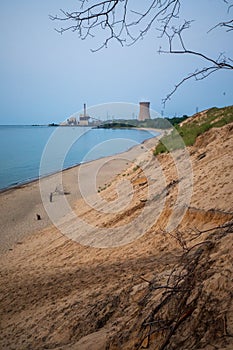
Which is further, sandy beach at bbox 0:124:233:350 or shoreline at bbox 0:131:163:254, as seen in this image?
shoreline at bbox 0:131:163:254

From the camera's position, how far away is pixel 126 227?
9422 millimetres

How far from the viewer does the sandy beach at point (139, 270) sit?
3576 mm

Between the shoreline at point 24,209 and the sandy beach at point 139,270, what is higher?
the sandy beach at point 139,270

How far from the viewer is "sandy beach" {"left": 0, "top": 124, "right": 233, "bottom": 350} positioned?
3.58m

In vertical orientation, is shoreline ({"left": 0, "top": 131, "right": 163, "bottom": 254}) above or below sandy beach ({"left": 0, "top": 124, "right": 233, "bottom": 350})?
below

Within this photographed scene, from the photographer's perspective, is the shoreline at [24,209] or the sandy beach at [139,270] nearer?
the sandy beach at [139,270]

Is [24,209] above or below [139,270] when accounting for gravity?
below

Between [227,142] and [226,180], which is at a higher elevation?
[227,142]

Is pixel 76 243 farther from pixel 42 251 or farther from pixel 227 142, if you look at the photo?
pixel 227 142

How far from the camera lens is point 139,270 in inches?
235

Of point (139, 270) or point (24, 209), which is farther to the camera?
→ point (24, 209)

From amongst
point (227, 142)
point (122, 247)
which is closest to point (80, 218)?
point (122, 247)

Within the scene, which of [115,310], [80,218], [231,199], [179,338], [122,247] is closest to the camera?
[179,338]

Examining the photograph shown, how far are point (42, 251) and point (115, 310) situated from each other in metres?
6.22
